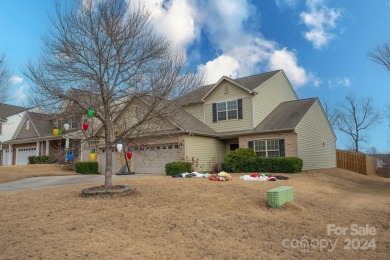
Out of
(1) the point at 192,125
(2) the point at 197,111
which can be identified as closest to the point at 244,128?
(1) the point at 192,125

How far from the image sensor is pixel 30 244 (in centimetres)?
589

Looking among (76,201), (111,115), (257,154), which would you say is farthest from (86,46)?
(257,154)

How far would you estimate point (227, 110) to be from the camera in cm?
2362

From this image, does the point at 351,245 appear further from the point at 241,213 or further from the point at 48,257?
the point at 48,257

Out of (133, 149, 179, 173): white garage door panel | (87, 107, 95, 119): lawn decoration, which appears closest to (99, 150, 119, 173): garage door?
(133, 149, 179, 173): white garage door panel

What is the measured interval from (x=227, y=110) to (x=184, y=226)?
55.8 ft

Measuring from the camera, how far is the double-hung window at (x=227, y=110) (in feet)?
76.4

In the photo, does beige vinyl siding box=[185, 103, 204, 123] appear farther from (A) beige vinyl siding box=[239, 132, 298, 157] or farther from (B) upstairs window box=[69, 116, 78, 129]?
(B) upstairs window box=[69, 116, 78, 129]

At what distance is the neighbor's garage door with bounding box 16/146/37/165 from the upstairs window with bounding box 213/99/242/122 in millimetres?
19519

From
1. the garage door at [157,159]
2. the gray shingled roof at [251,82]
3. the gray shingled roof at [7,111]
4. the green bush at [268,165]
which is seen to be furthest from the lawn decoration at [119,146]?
the gray shingled roof at [7,111]

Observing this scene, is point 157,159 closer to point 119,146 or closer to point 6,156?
point 119,146

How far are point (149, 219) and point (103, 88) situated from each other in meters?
4.75

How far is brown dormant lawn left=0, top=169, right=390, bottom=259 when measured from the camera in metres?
5.81

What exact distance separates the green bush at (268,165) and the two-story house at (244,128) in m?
1.64
